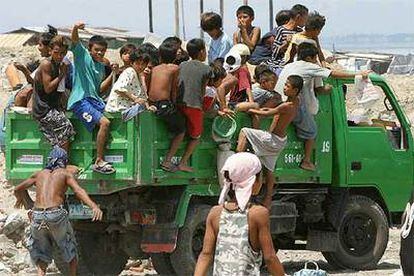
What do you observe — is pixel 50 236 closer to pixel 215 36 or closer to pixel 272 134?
pixel 272 134

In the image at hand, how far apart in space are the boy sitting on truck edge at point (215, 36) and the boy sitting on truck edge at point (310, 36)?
0.68 meters

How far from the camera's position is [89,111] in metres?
12.1

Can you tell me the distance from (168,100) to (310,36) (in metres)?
2.22

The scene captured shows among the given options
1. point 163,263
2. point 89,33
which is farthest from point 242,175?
point 89,33

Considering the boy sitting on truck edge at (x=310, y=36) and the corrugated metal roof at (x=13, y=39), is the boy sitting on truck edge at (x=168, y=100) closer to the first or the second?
the boy sitting on truck edge at (x=310, y=36)

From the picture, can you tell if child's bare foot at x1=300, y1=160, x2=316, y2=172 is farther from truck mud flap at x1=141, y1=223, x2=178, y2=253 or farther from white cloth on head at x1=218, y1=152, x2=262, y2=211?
white cloth on head at x1=218, y1=152, x2=262, y2=211

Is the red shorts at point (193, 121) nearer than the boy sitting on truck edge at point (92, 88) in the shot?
No

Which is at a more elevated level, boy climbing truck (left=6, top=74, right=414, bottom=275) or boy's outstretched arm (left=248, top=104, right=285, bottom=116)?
boy's outstretched arm (left=248, top=104, right=285, bottom=116)

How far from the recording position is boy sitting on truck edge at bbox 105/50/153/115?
12086 millimetres

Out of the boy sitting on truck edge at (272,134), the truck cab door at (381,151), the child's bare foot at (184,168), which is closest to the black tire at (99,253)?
the child's bare foot at (184,168)

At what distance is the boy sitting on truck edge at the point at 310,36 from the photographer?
44.0 feet

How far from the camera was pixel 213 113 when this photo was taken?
40.9ft

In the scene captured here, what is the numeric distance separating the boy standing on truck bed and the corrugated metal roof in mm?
35232

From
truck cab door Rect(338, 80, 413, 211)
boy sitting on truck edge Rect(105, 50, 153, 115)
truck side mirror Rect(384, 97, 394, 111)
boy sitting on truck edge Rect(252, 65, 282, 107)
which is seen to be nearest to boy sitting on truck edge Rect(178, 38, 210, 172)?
boy sitting on truck edge Rect(105, 50, 153, 115)
